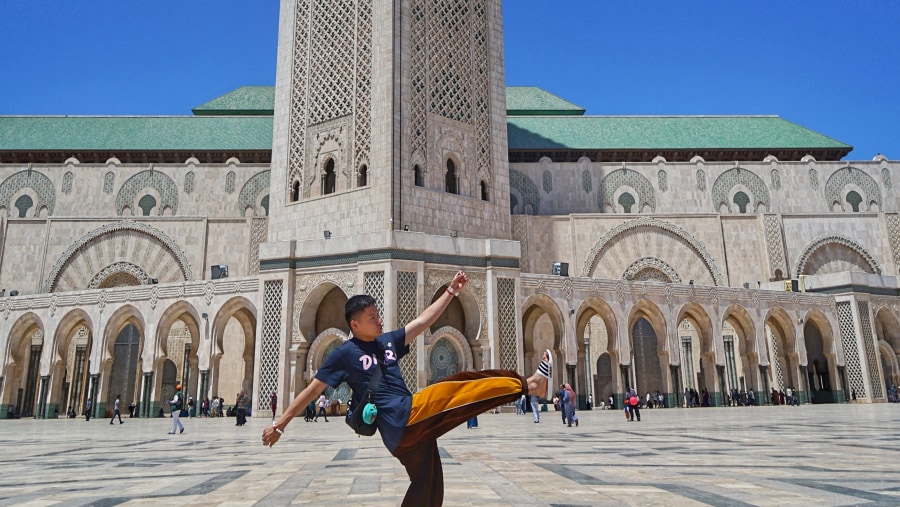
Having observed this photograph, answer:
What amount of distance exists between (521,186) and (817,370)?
1483 centimetres

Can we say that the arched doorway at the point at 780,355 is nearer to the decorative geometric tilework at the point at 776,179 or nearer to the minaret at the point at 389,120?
the decorative geometric tilework at the point at 776,179

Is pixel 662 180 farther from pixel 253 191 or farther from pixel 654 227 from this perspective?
pixel 253 191

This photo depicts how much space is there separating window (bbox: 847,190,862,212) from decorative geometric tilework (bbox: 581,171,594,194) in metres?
12.1

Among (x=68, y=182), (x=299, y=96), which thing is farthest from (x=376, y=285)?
(x=68, y=182)

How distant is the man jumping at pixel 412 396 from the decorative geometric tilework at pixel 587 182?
1100 inches

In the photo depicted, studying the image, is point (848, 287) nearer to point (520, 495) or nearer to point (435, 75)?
point (435, 75)

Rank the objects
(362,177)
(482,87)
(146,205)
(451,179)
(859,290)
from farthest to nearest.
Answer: (146,205), (859,290), (482,87), (451,179), (362,177)

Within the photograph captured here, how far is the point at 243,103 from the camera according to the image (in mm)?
37156

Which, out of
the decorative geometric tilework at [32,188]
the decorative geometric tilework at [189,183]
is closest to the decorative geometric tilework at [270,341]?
the decorative geometric tilework at [189,183]

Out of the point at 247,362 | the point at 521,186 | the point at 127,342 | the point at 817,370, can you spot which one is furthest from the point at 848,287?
the point at 127,342

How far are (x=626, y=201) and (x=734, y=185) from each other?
5.29 meters

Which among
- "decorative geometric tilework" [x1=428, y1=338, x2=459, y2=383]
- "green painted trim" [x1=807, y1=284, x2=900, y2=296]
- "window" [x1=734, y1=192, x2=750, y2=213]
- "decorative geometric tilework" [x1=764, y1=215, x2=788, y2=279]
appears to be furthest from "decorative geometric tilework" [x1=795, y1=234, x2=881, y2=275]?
"decorative geometric tilework" [x1=428, y1=338, x2=459, y2=383]

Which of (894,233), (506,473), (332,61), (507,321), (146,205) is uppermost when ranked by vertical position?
(332,61)

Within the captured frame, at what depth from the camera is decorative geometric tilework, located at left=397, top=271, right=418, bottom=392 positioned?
18016 millimetres
